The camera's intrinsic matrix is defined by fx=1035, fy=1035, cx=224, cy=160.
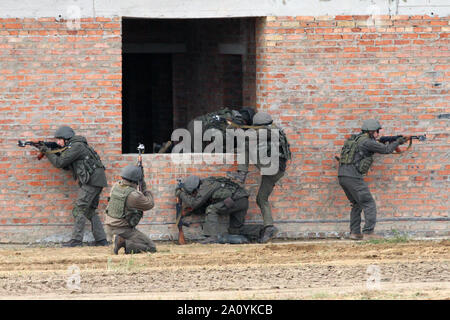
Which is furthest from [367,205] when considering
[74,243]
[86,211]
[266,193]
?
[74,243]

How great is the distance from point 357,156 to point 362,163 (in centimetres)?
12

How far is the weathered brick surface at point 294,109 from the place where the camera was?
14.1 metres

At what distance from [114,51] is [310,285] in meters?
4.78

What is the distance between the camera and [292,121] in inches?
573

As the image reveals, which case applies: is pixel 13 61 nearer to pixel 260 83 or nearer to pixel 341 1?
pixel 260 83

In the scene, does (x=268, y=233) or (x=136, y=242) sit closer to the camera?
(x=136, y=242)

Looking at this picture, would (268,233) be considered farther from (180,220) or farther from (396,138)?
(396,138)

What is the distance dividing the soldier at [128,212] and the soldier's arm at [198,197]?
34.4 inches

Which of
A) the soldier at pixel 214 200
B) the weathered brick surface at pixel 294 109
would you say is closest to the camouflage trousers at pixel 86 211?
the weathered brick surface at pixel 294 109

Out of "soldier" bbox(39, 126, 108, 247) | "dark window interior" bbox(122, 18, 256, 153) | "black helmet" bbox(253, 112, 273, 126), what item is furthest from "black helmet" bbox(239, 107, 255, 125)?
"soldier" bbox(39, 126, 108, 247)

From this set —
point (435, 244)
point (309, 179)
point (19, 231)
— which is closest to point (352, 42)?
point (309, 179)

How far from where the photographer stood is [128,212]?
1312cm

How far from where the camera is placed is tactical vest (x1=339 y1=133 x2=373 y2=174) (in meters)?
14.3

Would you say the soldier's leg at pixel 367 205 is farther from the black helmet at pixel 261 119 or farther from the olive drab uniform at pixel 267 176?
the black helmet at pixel 261 119
